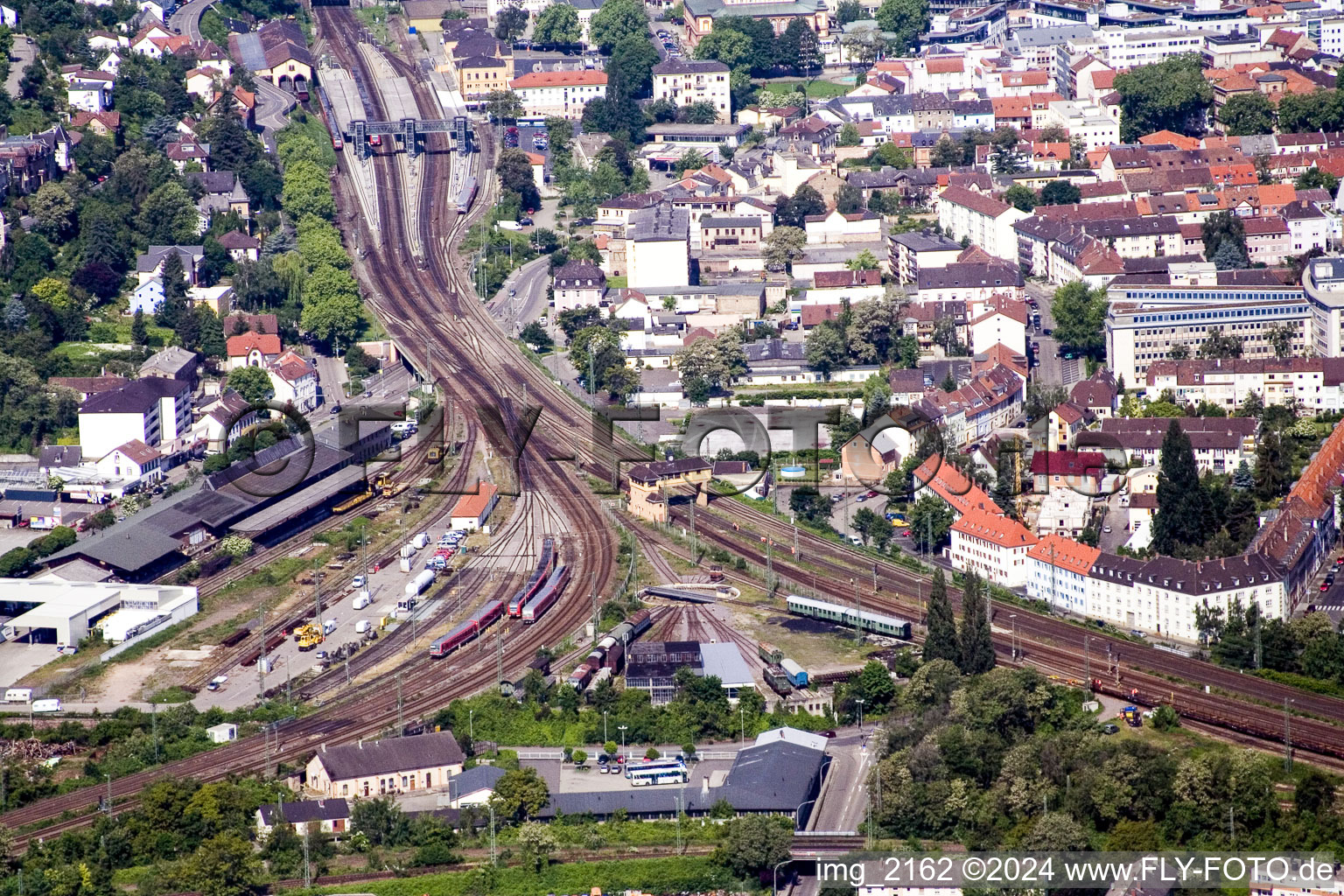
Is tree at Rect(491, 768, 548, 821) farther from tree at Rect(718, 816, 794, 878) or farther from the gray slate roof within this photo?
tree at Rect(718, 816, 794, 878)

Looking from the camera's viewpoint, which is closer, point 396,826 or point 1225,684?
point 396,826

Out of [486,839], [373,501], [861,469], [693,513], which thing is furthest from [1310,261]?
[486,839]

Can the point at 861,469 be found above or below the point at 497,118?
below

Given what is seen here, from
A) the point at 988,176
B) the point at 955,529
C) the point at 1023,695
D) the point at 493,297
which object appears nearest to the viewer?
the point at 1023,695

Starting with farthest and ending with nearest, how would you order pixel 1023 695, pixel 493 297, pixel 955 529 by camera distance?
1. pixel 493 297
2. pixel 955 529
3. pixel 1023 695

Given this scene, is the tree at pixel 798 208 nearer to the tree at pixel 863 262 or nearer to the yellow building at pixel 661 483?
the tree at pixel 863 262

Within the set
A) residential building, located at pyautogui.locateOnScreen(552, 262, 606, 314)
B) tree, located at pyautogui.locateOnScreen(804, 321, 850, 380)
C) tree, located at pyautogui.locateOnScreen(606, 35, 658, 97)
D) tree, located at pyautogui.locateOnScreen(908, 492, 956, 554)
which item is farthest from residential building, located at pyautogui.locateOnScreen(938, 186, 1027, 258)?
tree, located at pyautogui.locateOnScreen(908, 492, 956, 554)

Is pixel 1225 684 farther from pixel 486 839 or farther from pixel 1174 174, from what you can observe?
pixel 1174 174
